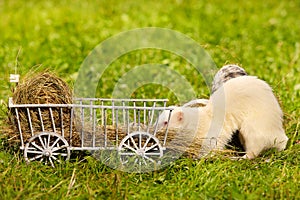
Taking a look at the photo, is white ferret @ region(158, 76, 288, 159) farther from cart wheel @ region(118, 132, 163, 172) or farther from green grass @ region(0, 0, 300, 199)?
cart wheel @ region(118, 132, 163, 172)

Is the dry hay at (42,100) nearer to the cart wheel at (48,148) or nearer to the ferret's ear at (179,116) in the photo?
the cart wheel at (48,148)

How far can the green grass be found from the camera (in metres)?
3.94

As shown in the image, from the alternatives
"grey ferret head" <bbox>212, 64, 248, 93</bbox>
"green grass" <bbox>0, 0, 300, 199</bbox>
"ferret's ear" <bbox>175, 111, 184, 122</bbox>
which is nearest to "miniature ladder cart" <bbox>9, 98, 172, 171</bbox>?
"green grass" <bbox>0, 0, 300, 199</bbox>

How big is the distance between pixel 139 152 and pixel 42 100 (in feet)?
2.70

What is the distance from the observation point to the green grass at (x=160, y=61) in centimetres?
394

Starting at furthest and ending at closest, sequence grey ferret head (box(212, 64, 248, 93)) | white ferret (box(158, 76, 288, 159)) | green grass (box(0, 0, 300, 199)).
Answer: grey ferret head (box(212, 64, 248, 93)) → white ferret (box(158, 76, 288, 159)) → green grass (box(0, 0, 300, 199))

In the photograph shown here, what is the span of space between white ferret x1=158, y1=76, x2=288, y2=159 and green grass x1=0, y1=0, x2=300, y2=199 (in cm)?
15

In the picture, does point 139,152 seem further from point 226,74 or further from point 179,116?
point 226,74

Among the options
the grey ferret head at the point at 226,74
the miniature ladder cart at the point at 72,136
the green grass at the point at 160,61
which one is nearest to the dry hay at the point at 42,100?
the miniature ladder cart at the point at 72,136

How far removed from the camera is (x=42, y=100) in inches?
168

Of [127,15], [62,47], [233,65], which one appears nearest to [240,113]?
[233,65]

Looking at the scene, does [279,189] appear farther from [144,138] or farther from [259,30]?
[259,30]

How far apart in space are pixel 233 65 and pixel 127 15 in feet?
16.1

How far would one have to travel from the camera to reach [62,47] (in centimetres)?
800
